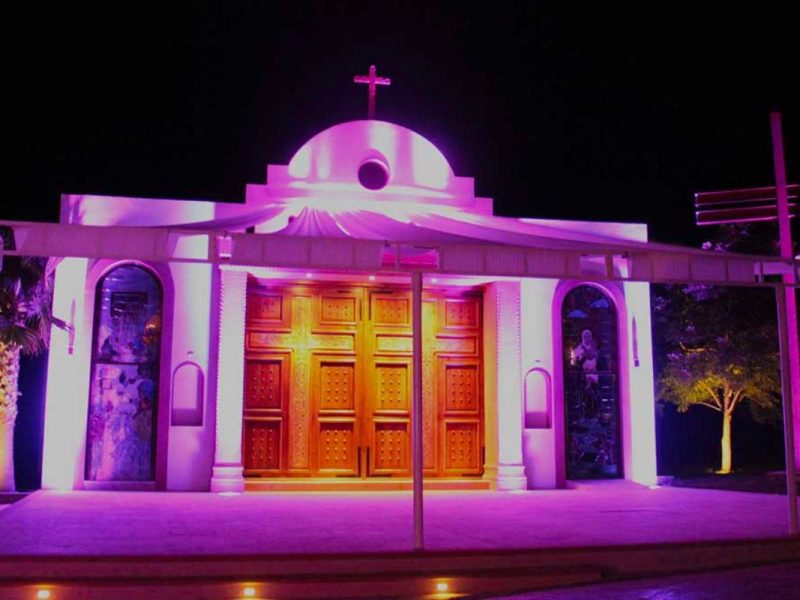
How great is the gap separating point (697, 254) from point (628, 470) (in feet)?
18.9

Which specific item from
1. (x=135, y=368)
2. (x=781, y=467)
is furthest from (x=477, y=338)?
(x=781, y=467)

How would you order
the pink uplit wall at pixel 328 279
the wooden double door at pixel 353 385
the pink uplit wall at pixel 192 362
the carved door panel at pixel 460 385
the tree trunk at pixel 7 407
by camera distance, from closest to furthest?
the pink uplit wall at pixel 328 279, the pink uplit wall at pixel 192 362, the wooden double door at pixel 353 385, the carved door panel at pixel 460 385, the tree trunk at pixel 7 407

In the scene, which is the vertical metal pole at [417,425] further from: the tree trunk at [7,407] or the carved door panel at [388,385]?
the tree trunk at [7,407]

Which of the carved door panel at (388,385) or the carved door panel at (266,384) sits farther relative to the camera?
the carved door panel at (388,385)

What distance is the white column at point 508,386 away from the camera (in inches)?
533

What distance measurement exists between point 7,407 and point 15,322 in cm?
166

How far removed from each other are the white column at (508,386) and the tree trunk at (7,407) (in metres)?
7.35

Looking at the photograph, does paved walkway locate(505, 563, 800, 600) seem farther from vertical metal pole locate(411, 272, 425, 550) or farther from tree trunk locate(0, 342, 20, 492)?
tree trunk locate(0, 342, 20, 492)

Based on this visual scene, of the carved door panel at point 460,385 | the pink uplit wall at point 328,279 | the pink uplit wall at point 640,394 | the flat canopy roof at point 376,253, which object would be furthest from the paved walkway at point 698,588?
the carved door panel at point 460,385

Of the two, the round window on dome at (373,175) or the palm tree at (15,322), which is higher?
the round window on dome at (373,175)

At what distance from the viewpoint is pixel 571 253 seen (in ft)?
29.4

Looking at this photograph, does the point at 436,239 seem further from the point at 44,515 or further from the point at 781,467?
the point at 781,467

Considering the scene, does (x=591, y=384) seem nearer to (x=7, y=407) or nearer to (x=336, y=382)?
(x=336, y=382)

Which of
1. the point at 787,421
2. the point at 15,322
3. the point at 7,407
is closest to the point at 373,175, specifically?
the point at 15,322
